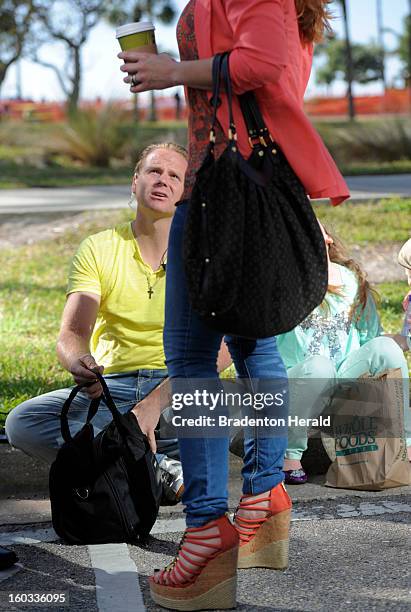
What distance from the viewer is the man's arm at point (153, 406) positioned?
3.81m

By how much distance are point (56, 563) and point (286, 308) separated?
4.05 ft

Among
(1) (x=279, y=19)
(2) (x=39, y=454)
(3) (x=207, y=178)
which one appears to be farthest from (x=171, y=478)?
(1) (x=279, y=19)

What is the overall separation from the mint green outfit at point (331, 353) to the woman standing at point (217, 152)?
1.15 m

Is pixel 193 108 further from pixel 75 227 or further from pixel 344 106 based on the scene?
pixel 344 106

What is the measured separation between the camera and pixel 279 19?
2.59 m

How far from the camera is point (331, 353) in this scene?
434cm

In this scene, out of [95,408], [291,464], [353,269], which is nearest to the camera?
[95,408]

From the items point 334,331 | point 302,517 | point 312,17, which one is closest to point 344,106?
point 334,331

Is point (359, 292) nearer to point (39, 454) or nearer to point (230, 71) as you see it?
point (39, 454)

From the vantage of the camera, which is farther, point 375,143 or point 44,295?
point 375,143

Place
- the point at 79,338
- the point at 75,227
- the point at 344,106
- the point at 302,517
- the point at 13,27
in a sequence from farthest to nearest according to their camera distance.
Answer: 1. the point at 344,106
2. the point at 13,27
3. the point at 75,227
4. the point at 79,338
5. the point at 302,517

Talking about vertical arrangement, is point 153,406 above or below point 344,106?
below

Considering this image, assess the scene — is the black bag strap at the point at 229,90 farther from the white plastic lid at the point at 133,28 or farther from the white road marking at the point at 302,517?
the white road marking at the point at 302,517

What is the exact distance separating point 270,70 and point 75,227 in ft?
21.2
